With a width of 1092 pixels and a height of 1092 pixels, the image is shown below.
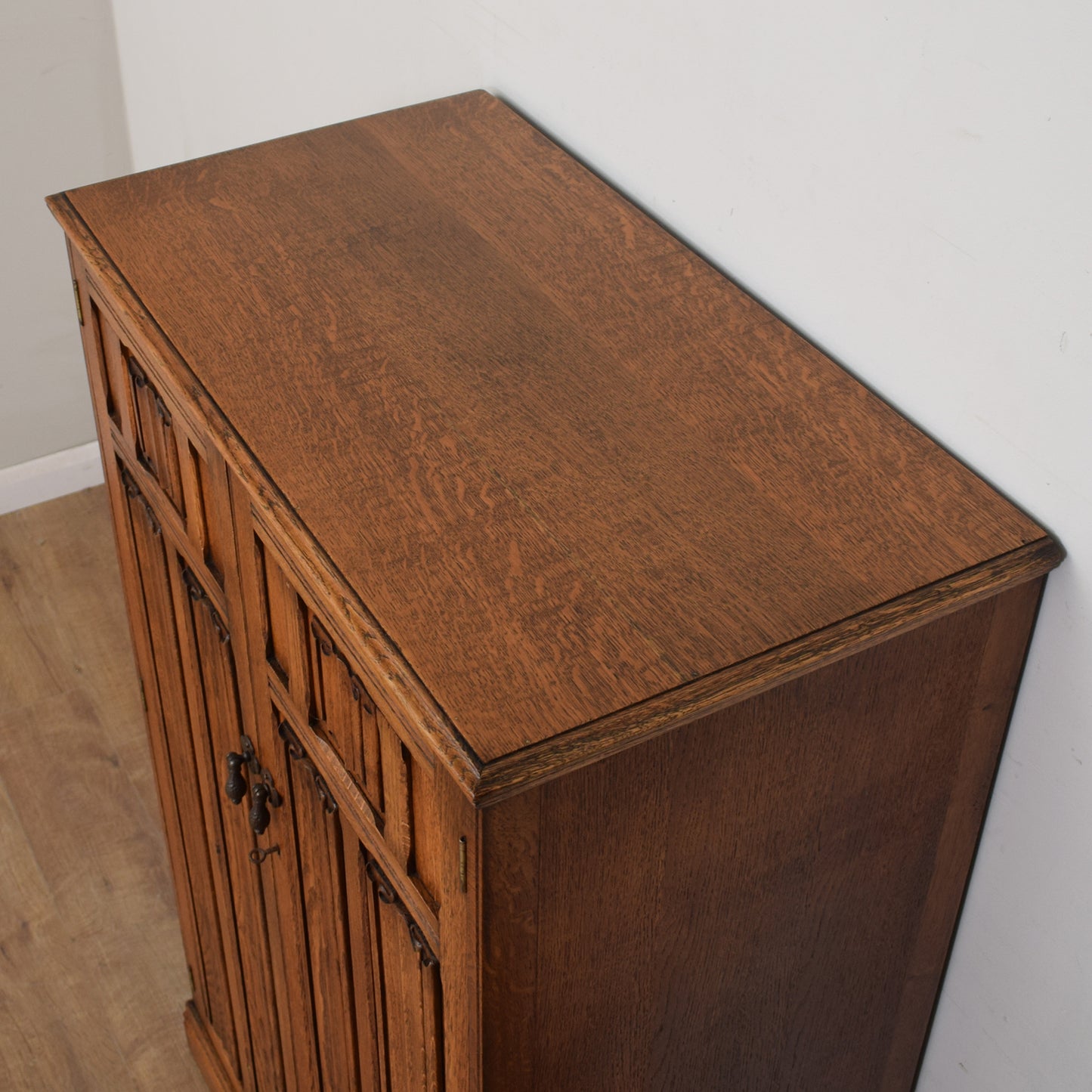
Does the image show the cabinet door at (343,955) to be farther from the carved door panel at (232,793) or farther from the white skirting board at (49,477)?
the white skirting board at (49,477)

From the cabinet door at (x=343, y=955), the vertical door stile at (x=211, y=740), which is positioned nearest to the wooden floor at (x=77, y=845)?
the vertical door stile at (x=211, y=740)

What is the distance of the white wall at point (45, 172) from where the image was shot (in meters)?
2.14

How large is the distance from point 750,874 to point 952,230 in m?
0.40

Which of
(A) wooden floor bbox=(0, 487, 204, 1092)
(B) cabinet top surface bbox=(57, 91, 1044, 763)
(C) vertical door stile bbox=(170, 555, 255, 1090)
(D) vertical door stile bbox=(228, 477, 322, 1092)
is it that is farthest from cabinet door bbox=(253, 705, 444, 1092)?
(A) wooden floor bbox=(0, 487, 204, 1092)

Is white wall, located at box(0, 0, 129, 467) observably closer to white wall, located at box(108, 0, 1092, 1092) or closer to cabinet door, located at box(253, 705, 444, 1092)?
white wall, located at box(108, 0, 1092, 1092)

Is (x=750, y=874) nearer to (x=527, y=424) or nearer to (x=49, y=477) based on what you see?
(x=527, y=424)

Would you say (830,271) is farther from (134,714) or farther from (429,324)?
(134,714)

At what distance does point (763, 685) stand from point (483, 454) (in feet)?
0.76

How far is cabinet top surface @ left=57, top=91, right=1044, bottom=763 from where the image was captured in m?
0.71

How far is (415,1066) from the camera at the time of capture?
35.4 inches

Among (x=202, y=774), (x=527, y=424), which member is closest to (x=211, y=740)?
(x=202, y=774)

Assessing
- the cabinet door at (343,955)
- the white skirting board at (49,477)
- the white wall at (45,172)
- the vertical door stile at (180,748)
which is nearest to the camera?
the cabinet door at (343,955)

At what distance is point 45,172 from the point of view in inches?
88.7

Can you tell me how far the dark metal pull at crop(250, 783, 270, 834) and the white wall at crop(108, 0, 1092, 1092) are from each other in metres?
0.52
